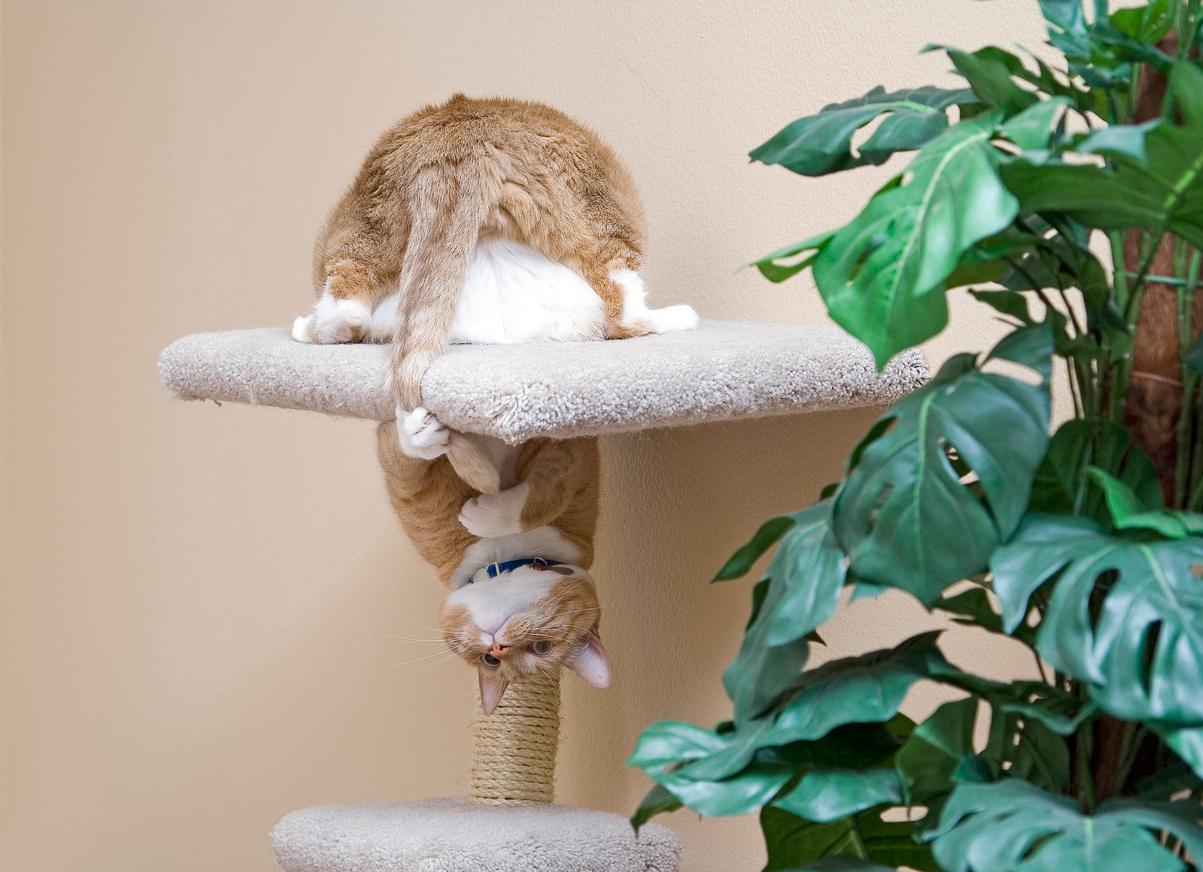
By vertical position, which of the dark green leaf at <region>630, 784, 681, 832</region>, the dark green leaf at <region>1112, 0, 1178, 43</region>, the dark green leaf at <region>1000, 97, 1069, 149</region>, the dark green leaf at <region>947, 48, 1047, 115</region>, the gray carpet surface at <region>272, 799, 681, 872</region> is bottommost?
the gray carpet surface at <region>272, 799, 681, 872</region>

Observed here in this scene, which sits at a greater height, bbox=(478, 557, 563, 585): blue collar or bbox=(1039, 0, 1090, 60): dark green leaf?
bbox=(1039, 0, 1090, 60): dark green leaf

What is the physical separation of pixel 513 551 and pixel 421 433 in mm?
343

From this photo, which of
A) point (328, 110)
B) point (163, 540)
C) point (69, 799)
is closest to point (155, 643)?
point (163, 540)

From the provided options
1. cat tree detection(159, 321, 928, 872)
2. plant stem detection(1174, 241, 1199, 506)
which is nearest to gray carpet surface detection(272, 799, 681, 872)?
cat tree detection(159, 321, 928, 872)

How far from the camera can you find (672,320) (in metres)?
1.44

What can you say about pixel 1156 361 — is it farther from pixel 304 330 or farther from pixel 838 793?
pixel 304 330

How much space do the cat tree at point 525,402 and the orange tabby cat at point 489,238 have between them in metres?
0.05

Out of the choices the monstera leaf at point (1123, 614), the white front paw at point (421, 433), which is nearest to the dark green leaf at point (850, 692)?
the monstera leaf at point (1123, 614)

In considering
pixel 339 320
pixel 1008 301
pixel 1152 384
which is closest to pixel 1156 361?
pixel 1152 384

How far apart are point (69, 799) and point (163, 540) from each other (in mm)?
602

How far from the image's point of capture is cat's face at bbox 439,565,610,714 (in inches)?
58.2

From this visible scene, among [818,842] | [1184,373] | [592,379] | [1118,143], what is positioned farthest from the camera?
[592,379]

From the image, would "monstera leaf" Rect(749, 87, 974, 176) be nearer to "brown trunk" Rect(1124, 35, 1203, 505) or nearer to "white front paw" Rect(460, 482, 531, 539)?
"brown trunk" Rect(1124, 35, 1203, 505)

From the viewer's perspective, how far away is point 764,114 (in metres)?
1.62
